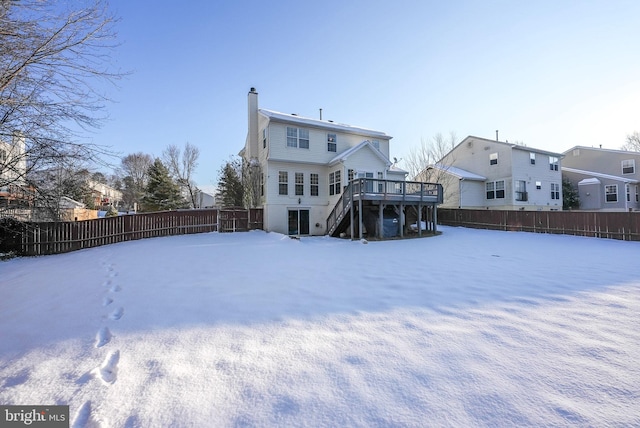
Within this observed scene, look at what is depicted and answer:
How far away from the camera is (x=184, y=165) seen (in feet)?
110

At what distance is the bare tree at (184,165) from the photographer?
32.6 meters

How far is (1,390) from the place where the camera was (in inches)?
85.2

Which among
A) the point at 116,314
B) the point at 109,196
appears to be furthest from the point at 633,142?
the point at 109,196

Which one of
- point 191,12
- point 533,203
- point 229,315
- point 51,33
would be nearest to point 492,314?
point 229,315

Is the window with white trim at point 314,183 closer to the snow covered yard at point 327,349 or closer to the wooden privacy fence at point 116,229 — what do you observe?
the wooden privacy fence at point 116,229

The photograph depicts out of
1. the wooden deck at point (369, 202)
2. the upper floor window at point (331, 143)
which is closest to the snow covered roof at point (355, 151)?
the upper floor window at point (331, 143)

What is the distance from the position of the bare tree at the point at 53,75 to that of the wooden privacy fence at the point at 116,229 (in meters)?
6.22

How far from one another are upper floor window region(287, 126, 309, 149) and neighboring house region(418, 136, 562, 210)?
41.0 ft

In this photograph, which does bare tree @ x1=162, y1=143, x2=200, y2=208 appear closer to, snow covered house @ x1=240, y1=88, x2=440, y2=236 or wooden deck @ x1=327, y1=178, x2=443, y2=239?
snow covered house @ x1=240, y1=88, x2=440, y2=236

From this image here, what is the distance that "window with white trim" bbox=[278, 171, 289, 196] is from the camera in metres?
16.3

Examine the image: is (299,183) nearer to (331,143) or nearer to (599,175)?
(331,143)

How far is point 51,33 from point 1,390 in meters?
4.50

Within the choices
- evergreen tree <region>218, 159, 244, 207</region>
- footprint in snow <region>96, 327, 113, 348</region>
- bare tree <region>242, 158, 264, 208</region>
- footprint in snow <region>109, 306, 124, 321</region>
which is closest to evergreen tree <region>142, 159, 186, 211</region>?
evergreen tree <region>218, 159, 244, 207</region>

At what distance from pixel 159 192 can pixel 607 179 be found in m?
42.3
